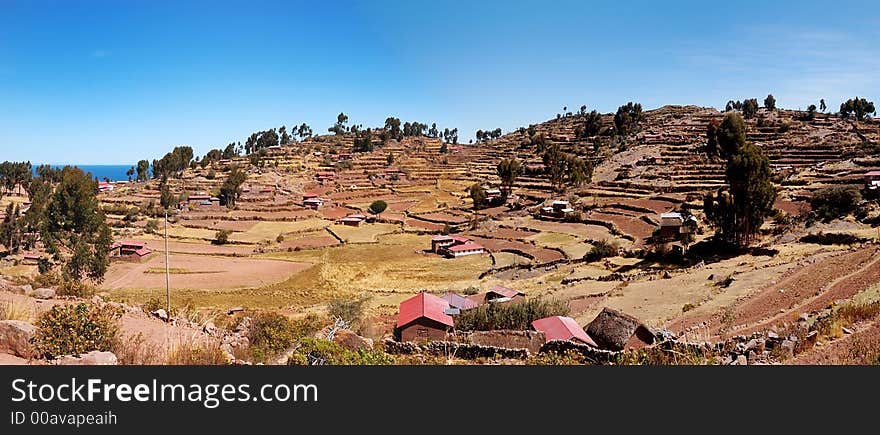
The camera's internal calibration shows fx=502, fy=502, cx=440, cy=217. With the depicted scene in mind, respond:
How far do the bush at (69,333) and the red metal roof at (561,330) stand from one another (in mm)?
9807

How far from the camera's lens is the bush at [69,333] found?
7.64 meters

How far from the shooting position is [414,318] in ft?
59.0

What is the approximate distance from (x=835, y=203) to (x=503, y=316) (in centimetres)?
3239

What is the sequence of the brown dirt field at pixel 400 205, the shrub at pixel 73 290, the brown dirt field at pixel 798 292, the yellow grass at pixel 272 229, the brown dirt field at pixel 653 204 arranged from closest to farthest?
the brown dirt field at pixel 798 292, the shrub at pixel 73 290, the brown dirt field at pixel 653 204, the yellow grass at pixel 272 229, the brown dirt field at pixel 400 205

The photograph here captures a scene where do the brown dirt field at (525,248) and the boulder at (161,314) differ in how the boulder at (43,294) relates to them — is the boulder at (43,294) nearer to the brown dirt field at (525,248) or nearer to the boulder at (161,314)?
the boulder at (161,314)

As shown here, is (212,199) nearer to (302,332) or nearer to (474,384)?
(302,332)

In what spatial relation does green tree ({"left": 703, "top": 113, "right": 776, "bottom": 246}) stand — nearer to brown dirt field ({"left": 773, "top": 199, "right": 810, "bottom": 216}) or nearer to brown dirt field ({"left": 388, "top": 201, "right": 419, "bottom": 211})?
brown dirt field ({"left": 773, "top": 199, "right": 810, "bottom": 216})

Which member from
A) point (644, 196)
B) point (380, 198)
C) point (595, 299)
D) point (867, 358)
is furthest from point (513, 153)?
point (867, 358)

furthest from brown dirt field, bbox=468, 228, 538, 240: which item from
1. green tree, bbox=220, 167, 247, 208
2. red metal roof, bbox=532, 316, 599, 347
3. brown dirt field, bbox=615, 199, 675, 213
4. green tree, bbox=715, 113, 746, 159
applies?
green tree, bbox=220, 167, 247, 208

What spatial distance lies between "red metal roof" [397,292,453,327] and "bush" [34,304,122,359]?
10.9 meters

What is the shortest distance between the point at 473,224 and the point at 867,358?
163 feet

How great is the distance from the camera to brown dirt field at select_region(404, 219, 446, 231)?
59438 mm

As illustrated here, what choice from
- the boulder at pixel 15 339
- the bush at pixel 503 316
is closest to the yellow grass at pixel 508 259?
the bush at pixel 503 316

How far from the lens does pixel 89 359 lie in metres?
7.30
